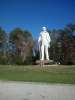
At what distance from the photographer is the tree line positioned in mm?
53188

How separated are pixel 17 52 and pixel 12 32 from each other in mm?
5031

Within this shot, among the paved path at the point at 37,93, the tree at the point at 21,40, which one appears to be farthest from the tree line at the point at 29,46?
the paved path at the point at 37,93

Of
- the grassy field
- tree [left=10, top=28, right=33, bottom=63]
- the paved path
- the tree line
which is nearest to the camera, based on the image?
the paved path

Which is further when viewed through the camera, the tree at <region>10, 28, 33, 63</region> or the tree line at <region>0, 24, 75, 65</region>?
the tree at <region>10, 28, 33, 63</region>

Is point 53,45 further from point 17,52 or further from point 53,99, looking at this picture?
point 53,99

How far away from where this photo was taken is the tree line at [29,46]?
2094 inches

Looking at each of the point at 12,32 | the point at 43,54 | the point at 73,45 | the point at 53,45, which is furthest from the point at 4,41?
the point at 43,54

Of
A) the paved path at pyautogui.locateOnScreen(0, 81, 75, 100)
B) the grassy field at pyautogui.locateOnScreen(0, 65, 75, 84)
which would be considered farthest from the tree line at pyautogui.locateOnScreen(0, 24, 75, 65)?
the paved path at pyautogui.locateOnScreen(0, 81, 75, 100)

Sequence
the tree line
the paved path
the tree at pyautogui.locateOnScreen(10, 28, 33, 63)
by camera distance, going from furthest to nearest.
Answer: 1. the tree at pyautogui.locateOnScreen(10, 28, 33, 63)
2. the tree line
3. the paved path

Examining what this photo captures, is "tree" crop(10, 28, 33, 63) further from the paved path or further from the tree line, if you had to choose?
the paved path

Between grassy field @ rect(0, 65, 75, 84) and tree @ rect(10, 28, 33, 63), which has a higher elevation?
tree @ rect(10, 28, 33, 63)

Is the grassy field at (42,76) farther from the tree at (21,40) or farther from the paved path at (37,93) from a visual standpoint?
the tree at (21,40)

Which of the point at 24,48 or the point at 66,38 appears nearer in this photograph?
the point at 66,38

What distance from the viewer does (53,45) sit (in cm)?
5628
